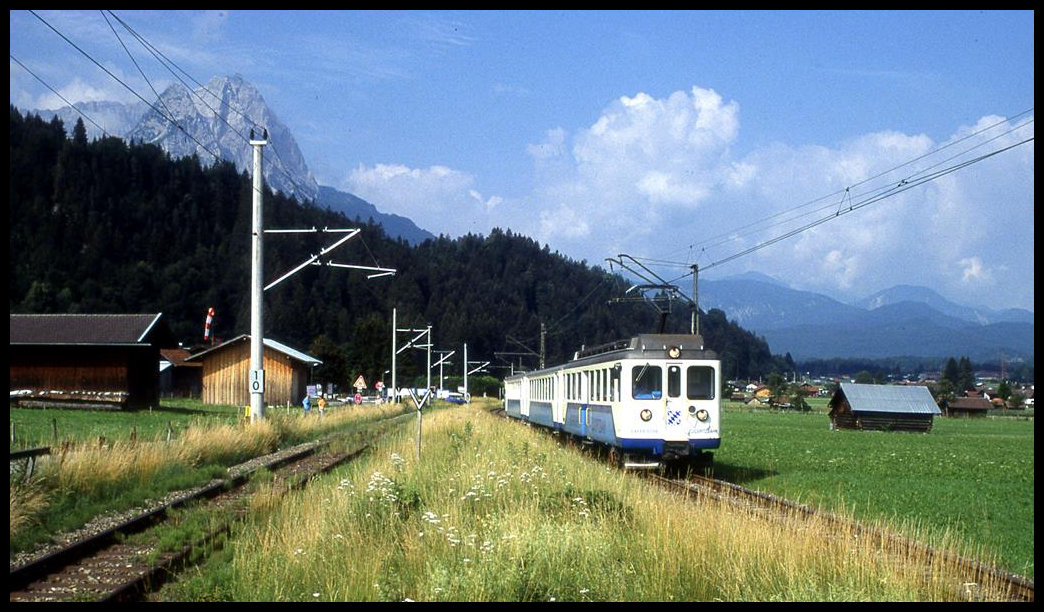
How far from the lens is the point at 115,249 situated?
98188 millimetres

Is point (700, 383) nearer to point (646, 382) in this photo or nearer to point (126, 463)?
point (646, 382)

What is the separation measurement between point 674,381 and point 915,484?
4540 mm

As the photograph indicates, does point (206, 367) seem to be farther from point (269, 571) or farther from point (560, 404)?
point (269, 571)

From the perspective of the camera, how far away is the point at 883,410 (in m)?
59.4

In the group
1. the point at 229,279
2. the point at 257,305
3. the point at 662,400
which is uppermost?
the point at 229,279

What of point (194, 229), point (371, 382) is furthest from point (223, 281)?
point (371, 382)

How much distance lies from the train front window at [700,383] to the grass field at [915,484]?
1677 millimetres

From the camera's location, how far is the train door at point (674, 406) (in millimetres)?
19391

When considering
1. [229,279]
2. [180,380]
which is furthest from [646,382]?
[229,279]

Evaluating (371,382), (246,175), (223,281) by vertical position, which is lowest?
(371,382)

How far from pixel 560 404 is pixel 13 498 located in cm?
1861

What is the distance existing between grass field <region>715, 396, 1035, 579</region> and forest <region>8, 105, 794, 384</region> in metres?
55.5

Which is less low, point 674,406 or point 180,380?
point 674,406

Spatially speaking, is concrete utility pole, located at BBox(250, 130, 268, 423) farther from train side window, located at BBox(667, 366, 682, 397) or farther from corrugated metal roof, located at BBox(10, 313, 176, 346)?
corrugated metal roof, located at BBox(10, 313, 176, 346)
